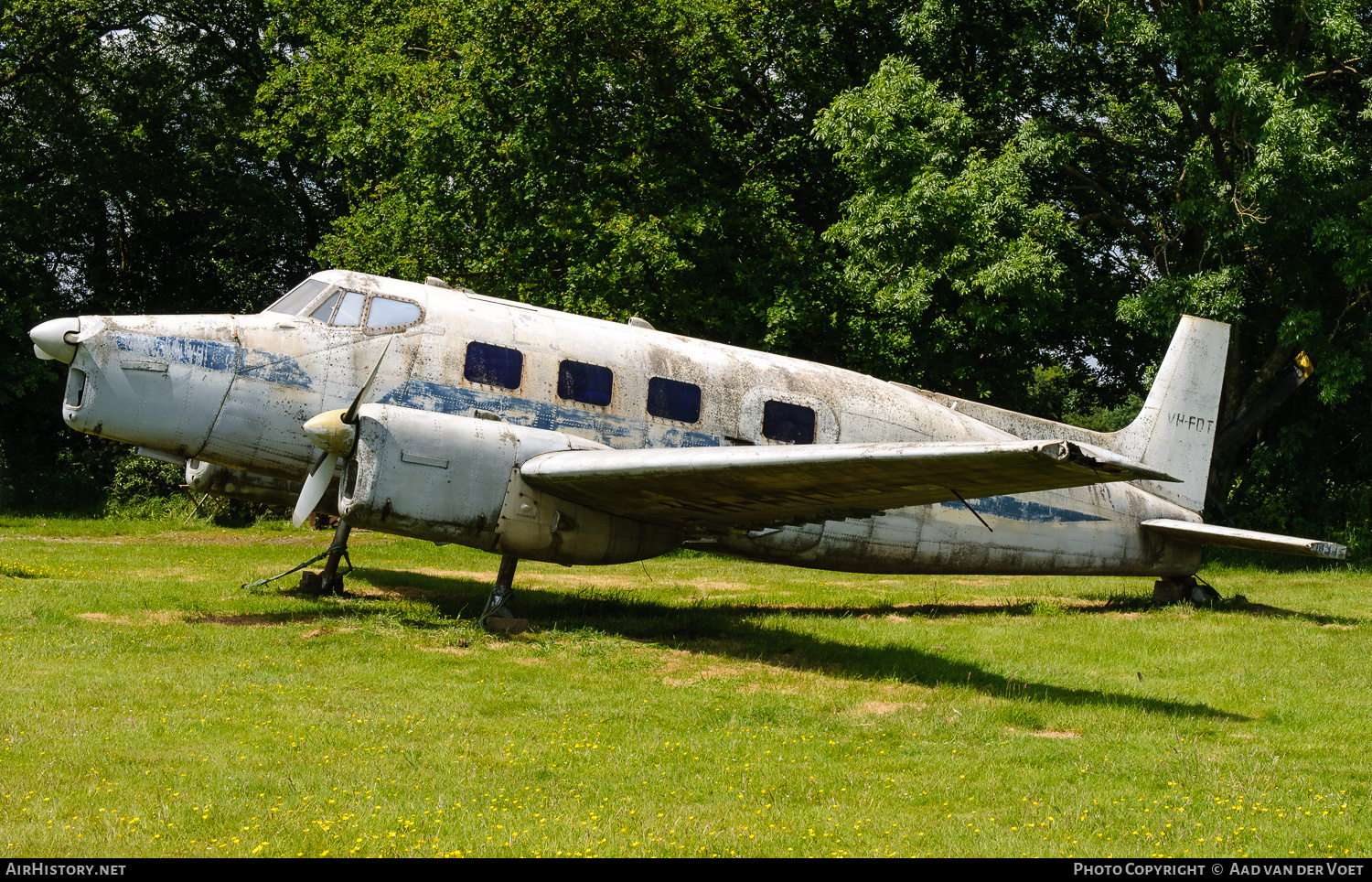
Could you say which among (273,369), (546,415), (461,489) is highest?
(273,369)

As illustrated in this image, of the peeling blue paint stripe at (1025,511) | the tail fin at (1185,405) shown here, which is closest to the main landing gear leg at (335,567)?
the peeling blue paint stripe at (1025,511)

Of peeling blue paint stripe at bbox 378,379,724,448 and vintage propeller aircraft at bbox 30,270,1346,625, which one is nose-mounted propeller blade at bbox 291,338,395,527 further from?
Answer: peeling blue paint stripe at bbox 378,379,724,448

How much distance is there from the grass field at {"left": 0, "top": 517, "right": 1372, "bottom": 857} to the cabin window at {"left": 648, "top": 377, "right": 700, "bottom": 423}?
2649 millimetres

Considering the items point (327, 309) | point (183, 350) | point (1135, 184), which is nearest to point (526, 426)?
point (327, 309)

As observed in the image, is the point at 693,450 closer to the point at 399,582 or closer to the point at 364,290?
the point at 364,290

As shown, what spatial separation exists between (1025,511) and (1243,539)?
295 centimetres

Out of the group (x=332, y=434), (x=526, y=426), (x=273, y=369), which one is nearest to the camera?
(x=332, y=434)

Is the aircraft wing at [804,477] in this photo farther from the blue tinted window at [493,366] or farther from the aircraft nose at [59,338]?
the aircraft nose at [59,338]

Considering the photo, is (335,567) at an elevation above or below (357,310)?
below

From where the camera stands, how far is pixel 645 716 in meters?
9.07

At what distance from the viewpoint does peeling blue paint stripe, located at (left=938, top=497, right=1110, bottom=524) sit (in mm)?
15000

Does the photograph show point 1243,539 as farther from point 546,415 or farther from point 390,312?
point 390,312

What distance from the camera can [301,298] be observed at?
13.1 metres

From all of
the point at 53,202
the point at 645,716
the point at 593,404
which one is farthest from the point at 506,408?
the point at 53,202
